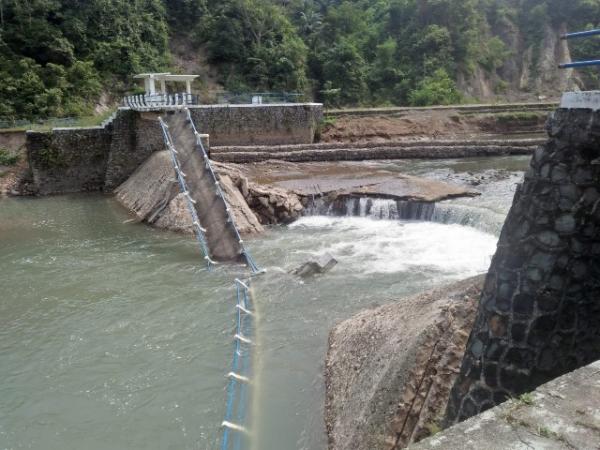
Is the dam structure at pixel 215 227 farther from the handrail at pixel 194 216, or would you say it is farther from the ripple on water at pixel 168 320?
the ripple on water at pixel 168 320

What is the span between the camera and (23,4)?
2820cm

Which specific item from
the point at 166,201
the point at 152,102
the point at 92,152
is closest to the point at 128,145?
the point at 92,152

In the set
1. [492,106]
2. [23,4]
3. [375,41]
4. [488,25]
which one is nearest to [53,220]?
[23,4]

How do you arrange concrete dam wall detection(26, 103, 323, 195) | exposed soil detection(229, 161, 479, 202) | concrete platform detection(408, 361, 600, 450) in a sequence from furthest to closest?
concrete dam wall detection(26, 103, 323, 195), exposed soil detection(229, 161, 479, 202), concrete platform detection(408, 361, 600, 450)

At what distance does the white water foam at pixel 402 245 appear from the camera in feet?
35.2

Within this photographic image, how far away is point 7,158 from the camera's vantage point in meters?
20.2

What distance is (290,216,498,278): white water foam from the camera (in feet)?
35.2

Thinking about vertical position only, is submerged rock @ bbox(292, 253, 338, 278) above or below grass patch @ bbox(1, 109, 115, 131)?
below

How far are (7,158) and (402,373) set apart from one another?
20.5 meters

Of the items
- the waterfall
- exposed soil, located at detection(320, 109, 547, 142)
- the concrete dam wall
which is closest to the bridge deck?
the concrete dam wall

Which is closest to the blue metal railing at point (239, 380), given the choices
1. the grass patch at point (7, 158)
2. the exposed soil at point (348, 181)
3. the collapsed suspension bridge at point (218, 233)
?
the collapsed suspension bridge at point (218, 233)

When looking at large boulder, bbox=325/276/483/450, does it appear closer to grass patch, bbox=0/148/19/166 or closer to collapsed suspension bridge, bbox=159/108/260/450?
collapsed suspension bridge, bbox=159/108/260/450

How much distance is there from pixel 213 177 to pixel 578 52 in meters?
40.0

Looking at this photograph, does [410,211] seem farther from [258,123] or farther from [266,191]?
Result: [258,123]
